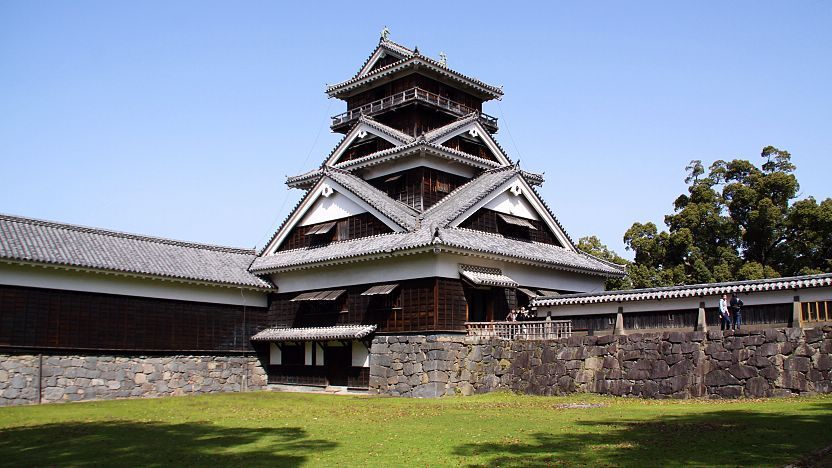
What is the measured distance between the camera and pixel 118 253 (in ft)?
103

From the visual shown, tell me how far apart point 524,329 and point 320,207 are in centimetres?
1217

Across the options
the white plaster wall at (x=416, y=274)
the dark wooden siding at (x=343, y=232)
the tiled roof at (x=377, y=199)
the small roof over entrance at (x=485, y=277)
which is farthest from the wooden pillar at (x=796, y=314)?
the dark wooden siding at (x=343, y=232)

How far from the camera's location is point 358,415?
21.3 metres

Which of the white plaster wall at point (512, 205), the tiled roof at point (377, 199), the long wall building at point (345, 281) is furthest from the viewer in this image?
the white plaster wall at point (512, 205)

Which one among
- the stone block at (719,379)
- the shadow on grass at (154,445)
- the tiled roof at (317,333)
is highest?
the tiled roof at (317,333)

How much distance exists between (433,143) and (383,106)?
17.2ft

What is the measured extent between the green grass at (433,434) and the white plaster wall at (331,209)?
438 inches

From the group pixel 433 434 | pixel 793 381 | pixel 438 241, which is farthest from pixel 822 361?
pixel 438 241

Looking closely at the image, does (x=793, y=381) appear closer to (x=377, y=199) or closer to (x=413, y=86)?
(x=377, y=199)

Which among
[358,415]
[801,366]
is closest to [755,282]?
[801,366]

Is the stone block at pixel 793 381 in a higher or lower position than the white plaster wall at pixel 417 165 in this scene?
lower

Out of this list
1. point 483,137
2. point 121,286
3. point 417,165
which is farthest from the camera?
point 483,137

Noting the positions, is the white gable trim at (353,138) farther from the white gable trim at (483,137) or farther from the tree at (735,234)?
the tree at (735,234)

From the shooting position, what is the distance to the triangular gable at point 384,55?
39.2 metres
